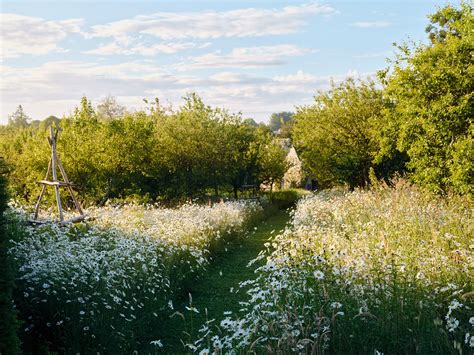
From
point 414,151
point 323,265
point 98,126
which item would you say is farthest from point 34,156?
point 323,265

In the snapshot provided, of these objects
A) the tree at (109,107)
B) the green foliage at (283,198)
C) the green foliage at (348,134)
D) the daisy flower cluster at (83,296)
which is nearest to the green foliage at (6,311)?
the daisy flower cluster at (83,296)

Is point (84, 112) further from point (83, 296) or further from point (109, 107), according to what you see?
point (109, 107)

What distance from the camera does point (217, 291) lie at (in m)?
9.61

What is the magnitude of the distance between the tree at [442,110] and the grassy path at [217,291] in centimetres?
548

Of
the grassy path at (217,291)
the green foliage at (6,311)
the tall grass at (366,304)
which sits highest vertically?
the green foliage at (6,311)

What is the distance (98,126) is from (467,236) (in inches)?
683

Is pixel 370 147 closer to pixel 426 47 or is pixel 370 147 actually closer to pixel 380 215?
pixel 426 47

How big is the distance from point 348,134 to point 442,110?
883cm

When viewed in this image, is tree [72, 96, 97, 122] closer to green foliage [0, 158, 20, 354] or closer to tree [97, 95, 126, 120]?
green foliage [0, 158, 20, 354]

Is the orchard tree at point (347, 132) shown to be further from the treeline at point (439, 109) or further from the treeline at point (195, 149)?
the treeline at point (439, 109)

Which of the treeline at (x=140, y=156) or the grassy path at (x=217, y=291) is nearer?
the grassy path at (x=217, y=291)

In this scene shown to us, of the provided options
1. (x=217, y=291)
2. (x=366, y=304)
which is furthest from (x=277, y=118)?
(x=366, y=304)

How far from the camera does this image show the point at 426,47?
15.2 meters

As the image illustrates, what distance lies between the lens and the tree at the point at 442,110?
13.0 meters
